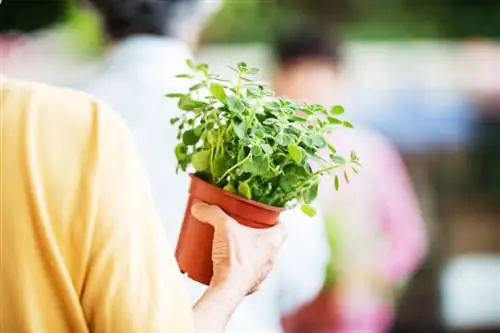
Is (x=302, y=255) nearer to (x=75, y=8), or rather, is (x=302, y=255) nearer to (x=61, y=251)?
(x=75, y=8)

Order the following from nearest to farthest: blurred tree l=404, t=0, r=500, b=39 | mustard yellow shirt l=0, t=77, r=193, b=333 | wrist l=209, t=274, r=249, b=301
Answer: mustard yellow shirt l=0, t=77, r=193, b=333 → wrist l=209, t=274, r=249, b=301 → blurred tree l=404, t=0, r=500, b=39

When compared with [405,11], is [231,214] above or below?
below

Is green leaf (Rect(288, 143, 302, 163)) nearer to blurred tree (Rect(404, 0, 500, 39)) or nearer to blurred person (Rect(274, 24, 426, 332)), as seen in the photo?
blurred person (Rect(274, 24, 426, 332))

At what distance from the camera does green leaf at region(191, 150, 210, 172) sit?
2.86ft

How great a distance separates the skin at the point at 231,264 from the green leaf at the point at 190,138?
0.08 m

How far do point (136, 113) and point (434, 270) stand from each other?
91 cm

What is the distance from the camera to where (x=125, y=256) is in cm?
67

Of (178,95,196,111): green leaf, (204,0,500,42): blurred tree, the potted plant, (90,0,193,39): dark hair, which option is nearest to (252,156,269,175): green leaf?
the potted plant

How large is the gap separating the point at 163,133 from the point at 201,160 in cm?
29

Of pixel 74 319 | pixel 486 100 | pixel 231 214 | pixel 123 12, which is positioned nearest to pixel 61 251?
pixel 74 319

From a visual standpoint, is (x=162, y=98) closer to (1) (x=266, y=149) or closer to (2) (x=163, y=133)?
(2) (x=163, y=133)

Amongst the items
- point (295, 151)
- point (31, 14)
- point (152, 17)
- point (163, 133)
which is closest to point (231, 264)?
point (295, 151)

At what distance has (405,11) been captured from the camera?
181 centimetres

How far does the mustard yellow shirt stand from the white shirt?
0.41 meters
